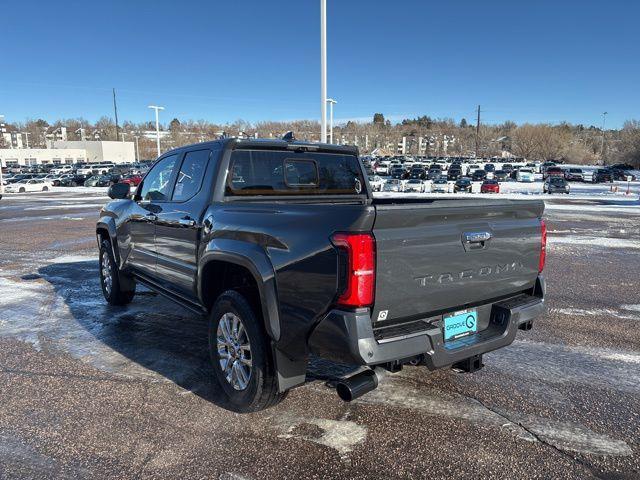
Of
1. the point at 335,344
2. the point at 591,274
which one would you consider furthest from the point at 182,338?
the point at 591,274

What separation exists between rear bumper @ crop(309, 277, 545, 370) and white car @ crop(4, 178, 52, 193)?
44.4 meters

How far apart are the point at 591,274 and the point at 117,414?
794 cm

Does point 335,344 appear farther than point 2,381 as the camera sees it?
No

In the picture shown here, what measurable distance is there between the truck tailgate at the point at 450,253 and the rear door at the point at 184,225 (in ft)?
6.11

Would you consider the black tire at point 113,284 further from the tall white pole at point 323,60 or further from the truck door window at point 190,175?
the tall white pole at point 323,60

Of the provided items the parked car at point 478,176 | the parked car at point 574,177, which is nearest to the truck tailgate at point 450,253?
the parked car at point 478,176

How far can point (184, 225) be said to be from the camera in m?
4.22

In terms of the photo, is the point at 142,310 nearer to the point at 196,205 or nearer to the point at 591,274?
the point at 196,205

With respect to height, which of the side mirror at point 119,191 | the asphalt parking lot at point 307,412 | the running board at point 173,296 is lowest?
the asphalt parking lot at point 307,412

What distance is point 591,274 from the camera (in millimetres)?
8469

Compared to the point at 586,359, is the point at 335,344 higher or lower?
higher

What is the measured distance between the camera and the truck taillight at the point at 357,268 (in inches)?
103

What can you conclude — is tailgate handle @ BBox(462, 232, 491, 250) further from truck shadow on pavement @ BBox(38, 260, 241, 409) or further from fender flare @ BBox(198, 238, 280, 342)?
truck shadow on pavement @ BBox(38, 260, 241, 409)

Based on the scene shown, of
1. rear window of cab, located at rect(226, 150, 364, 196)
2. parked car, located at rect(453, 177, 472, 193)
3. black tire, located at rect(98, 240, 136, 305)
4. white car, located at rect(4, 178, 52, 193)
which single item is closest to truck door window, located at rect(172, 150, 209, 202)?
rear window of cab, located at rect(226, 150, 364, 196)
